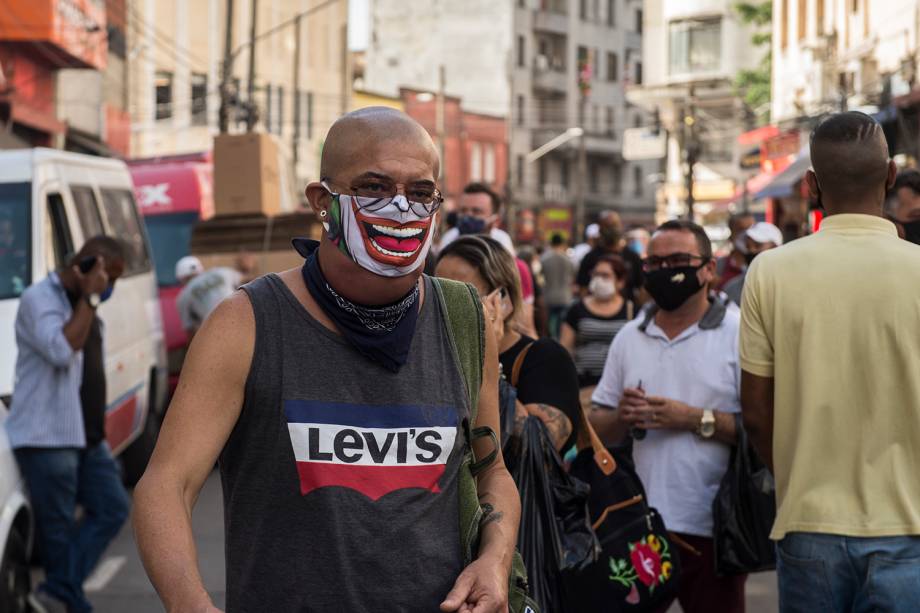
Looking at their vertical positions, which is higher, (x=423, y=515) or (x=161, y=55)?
(x=161, y=55)

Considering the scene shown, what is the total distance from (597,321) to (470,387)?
733cm

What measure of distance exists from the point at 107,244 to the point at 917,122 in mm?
18616

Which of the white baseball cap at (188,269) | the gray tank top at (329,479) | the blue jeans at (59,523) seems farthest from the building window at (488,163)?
the gray tank top at (329,479)

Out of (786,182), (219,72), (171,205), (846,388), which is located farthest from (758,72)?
(846,388)

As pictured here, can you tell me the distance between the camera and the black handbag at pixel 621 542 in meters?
4.69

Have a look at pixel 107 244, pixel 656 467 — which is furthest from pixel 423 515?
pixel 107 244

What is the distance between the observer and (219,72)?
4191 centimetres

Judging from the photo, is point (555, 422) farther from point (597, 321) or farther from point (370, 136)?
point (597, 321)

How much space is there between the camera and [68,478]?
7.63 meters

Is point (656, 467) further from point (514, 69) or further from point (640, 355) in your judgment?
point (514, 69)

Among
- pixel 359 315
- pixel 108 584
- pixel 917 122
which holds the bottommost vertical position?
pixel 108 584

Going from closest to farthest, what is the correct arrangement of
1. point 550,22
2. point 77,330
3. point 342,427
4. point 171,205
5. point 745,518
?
point 342,427
point 745,518
point 77,330
point 171,205
point 550,22

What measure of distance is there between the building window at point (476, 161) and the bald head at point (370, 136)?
72.6m

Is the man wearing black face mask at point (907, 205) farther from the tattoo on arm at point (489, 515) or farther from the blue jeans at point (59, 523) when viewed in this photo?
the blue jeans at point (59, 523)
